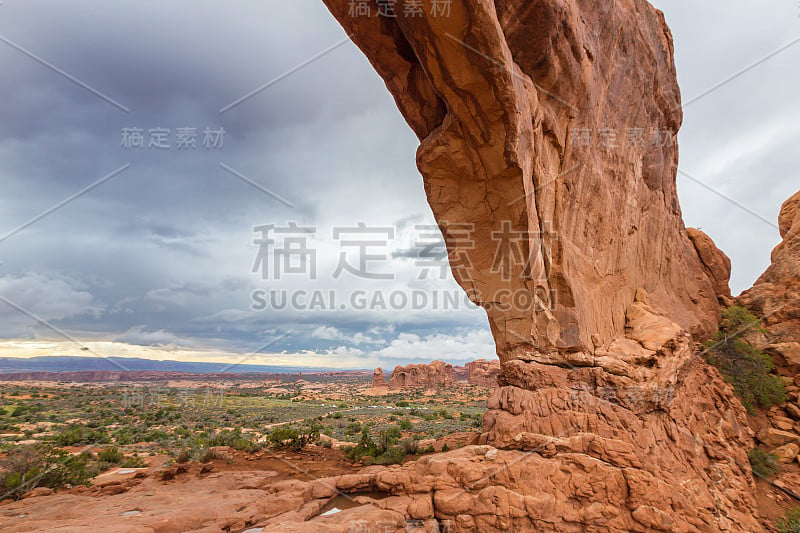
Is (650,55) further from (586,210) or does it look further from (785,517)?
(785,517)

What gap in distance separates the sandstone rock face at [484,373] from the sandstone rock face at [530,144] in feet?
236

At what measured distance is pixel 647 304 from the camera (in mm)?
11352

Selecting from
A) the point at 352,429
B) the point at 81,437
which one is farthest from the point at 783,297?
the point at 81,437

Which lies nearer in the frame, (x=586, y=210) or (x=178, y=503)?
(x=178, y=503)

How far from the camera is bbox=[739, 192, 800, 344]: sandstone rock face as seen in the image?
12.4m

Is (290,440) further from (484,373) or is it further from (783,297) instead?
(484,373)

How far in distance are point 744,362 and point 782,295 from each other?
372cm

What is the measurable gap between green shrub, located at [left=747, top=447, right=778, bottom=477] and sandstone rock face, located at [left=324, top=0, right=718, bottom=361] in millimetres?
4763

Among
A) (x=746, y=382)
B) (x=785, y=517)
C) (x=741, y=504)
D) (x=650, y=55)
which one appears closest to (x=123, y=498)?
(x=741, y=504)

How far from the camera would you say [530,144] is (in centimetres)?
759

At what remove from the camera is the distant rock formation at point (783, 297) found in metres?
12.3

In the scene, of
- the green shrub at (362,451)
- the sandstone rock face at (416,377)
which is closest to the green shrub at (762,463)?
the green shrub at (362,451)

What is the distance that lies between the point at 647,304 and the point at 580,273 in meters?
4.19

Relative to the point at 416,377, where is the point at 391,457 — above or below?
above
